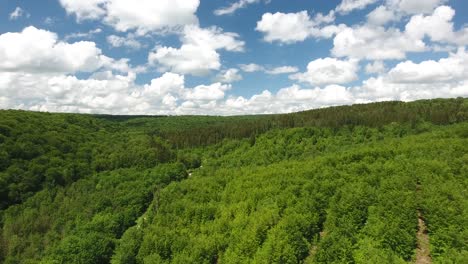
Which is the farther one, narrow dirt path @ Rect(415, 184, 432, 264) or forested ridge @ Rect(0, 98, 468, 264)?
forested ridge @ Rect(0, 98, 468, 264)

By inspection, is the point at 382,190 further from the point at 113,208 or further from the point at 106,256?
the point at 113,208

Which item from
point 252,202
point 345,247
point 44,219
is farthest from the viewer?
point 44,219

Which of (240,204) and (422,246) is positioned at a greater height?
(422,246)

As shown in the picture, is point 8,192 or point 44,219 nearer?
point 44,219

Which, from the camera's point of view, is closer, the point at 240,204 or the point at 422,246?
the point at 422,246

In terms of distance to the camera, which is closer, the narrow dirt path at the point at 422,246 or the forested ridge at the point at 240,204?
the narrow dirt path at the point at 422,246

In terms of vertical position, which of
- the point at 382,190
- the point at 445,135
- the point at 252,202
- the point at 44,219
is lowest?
the point at 44,219

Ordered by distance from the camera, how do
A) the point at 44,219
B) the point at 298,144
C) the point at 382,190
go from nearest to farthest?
the point at 382,190 < the point at 44,219 < the point at 298,144

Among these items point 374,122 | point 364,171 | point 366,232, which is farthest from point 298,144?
point 366,232
